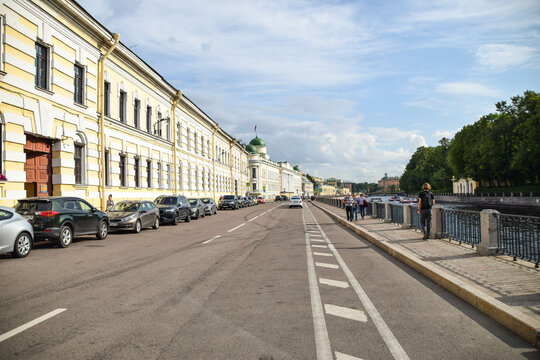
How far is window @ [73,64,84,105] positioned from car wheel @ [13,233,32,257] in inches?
492

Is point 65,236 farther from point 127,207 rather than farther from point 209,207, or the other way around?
point 209,207

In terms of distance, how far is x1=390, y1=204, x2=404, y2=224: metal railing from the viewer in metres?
19.0

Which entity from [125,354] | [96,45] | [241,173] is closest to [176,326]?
[125,354]

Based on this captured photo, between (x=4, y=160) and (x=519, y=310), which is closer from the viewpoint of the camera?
(x=519, y=310)

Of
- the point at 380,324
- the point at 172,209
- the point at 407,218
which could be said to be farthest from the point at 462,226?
the point at 172,209

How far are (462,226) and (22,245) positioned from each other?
11.8 metres

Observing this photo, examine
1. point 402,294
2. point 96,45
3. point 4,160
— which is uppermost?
point 96,45

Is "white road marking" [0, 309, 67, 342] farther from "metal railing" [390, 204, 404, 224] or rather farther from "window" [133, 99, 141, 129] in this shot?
"window" [133, 99, 141, 129]

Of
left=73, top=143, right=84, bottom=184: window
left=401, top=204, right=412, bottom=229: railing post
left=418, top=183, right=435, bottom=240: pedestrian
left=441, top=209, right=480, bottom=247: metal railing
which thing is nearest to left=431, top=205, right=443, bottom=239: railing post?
left=441, top=209, right=480, bottom=247: metal railing

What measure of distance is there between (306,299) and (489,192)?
75969 mm

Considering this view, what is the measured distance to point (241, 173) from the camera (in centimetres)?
7856

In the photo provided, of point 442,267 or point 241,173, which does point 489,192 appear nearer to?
point 241,173

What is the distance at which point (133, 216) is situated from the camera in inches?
711

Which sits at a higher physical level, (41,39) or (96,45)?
(96,45)
